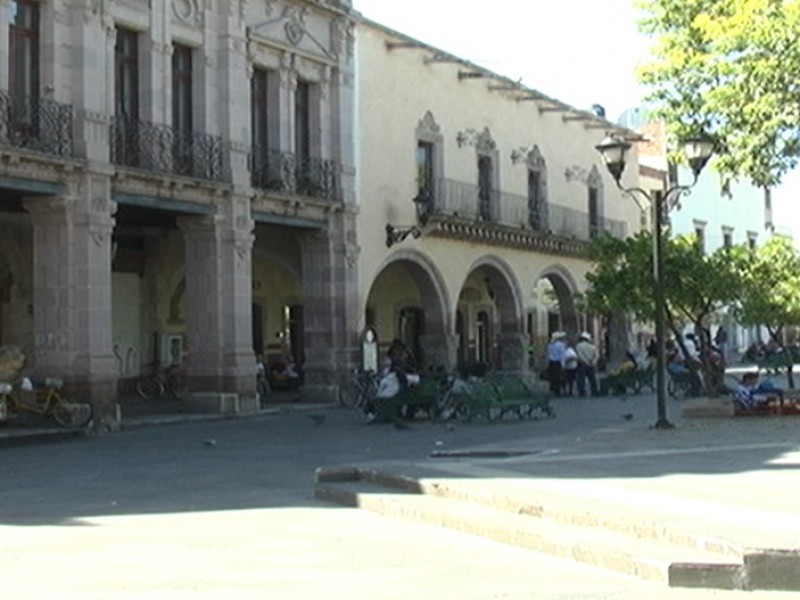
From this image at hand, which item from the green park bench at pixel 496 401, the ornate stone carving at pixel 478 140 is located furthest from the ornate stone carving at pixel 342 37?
the green park bench at pixel 496 401

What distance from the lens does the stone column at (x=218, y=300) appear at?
26.2 metres

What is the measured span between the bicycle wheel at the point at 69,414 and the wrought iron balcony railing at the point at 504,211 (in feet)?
43.5

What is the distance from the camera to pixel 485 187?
37.5m

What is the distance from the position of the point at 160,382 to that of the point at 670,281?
12.9 m

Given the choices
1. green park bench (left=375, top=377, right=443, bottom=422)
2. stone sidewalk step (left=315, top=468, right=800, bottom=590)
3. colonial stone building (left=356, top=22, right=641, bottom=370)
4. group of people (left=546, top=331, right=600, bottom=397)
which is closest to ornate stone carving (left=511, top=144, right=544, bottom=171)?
colonial stone building (left=356, top=22, right=641, bottom=370)

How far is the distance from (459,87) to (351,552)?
2750cm

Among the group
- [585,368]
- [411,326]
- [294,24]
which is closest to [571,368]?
[585,368]

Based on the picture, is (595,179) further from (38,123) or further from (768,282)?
(38,123)

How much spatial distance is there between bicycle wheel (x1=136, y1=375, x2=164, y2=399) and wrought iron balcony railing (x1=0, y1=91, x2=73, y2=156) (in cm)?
921

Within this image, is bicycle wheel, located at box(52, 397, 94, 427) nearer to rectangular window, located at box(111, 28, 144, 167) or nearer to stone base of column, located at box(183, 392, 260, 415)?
stone base of column, located at box(183, 392, 260, 415)

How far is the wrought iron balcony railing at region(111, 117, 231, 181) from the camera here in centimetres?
2386

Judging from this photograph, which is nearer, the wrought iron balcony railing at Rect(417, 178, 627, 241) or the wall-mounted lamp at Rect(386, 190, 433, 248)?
the wall-mounted lamp at Rect(386, 190, 433, 248)

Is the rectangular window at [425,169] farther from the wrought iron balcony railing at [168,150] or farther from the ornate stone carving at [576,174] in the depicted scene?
the ornate stone carving at [576,174]

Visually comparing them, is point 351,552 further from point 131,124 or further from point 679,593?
point 131,124
